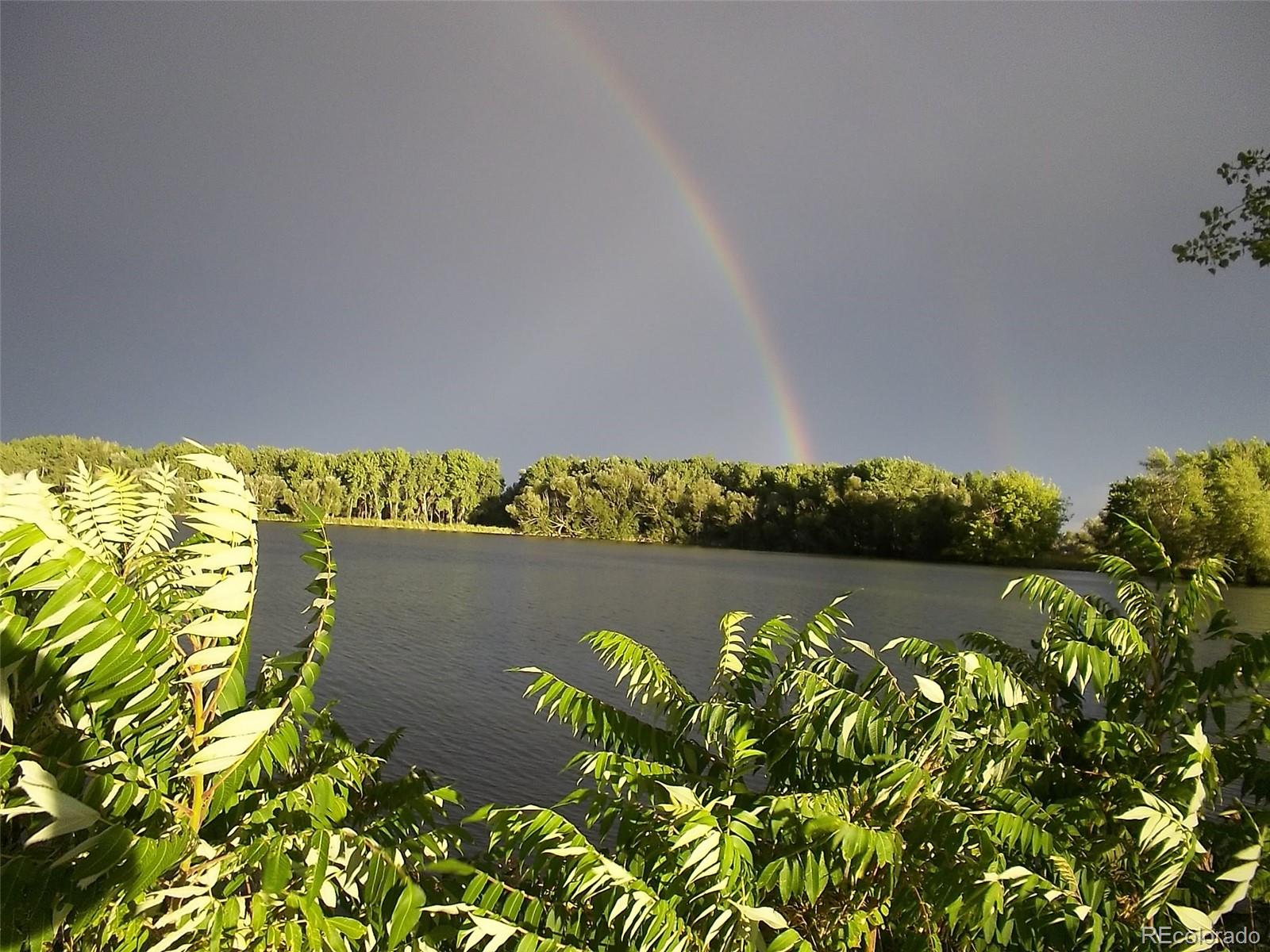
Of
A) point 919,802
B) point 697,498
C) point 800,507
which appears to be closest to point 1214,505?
point 800,507

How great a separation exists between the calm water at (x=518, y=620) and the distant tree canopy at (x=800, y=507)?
12.5 meters

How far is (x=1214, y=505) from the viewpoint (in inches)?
2292

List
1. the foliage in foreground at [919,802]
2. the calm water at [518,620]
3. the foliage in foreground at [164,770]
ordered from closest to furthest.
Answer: the foliage in foreground at [164,770] → the foliage in foreground at [919,802] → the calm water at [518,620]

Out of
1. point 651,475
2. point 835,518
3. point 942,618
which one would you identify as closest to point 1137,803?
Answer: point 942,618

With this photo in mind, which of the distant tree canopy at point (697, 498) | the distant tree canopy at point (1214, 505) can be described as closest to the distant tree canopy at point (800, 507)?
the distant tree canopy at point (697, 498)

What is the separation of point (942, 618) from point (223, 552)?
33292mm

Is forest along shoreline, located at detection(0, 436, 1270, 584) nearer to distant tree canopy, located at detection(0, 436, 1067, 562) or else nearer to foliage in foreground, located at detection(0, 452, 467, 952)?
distant tree canopy, located at detection(0, 436, 1067, 562)

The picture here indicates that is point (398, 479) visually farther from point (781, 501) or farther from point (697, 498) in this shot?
point (781, 501)

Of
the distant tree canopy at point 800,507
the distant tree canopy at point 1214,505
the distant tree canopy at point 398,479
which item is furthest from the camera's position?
the distant tree canopy at point 398,479

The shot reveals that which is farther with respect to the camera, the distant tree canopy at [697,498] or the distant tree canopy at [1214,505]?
the distant tree canopy at [697,498]

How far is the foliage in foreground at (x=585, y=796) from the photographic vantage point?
2.04 meters

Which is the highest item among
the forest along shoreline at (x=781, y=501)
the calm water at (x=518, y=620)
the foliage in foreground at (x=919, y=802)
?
the forest along shoreline at (x=781, y=501)

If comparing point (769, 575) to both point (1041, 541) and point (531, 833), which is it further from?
point (531, 833)

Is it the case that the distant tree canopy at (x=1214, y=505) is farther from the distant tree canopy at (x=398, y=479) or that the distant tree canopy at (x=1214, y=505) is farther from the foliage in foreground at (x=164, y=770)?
the distant tree canopy at (x=398, y=479)
